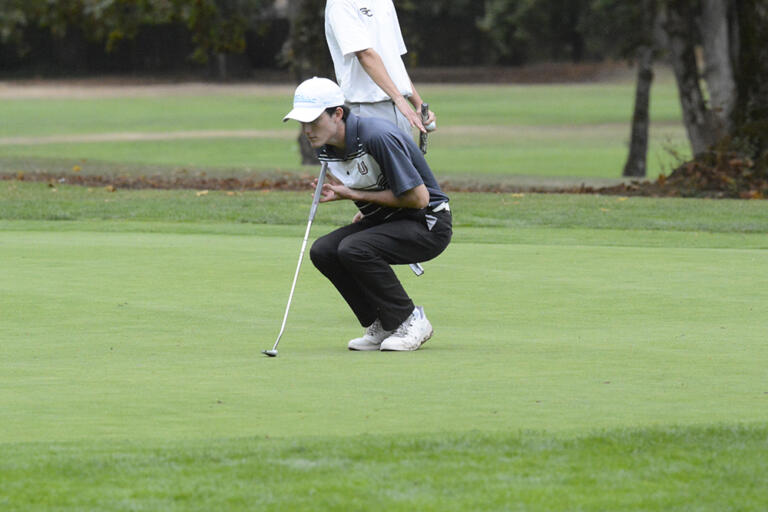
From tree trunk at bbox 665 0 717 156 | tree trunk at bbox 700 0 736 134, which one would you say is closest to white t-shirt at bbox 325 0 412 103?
tree trunk at bbox 700 0 736 134

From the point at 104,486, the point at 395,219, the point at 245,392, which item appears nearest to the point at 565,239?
the point at 395,219

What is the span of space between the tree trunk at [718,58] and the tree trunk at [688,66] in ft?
1.38

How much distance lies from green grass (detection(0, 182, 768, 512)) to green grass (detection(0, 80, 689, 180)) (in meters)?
14.8

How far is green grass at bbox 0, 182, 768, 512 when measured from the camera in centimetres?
424

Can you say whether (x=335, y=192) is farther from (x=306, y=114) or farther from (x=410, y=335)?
(x=410, y=335)

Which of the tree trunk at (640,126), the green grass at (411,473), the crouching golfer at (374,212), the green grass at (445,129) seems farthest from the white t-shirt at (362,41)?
the tree trunk at (640,126)

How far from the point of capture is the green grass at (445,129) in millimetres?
33688

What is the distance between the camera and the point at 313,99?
659cm

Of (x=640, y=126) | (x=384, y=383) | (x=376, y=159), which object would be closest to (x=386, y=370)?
(x=384, y=383)

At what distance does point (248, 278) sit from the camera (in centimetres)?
923

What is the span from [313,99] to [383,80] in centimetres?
121

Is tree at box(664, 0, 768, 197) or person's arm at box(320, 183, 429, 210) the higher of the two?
person's arm at box(320, 183, 429, 210)

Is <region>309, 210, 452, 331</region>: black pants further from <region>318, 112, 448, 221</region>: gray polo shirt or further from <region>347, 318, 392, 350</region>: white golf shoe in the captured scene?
<region>318, 112, 448, 221</region>: gray polo shirt

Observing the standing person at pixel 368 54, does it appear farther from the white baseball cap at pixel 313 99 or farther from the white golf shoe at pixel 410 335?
the white golf shoe at pixel 410 335
